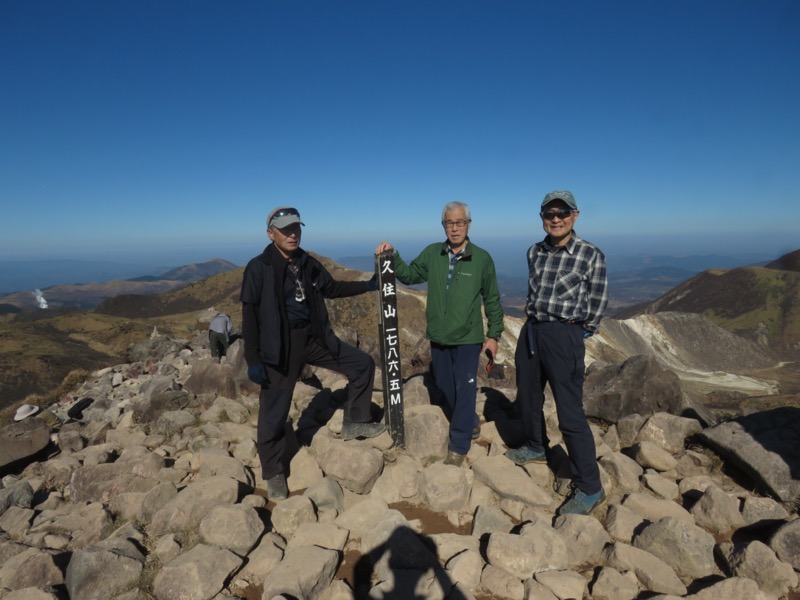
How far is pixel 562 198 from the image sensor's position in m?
4.88

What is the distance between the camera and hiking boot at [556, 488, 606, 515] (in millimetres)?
5090

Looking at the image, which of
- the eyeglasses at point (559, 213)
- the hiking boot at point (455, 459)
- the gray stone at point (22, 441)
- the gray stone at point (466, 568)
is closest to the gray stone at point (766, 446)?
the hiking boot at point (455, 459)

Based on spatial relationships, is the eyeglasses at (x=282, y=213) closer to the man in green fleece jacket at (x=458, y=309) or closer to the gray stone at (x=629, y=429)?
the man in green fleece jacket at (x=458, y=309)

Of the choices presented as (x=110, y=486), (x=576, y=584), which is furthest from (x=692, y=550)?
(x=110, y=486)

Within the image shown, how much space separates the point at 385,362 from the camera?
654cm

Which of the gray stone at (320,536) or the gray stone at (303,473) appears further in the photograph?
the gray stone at (303,473)

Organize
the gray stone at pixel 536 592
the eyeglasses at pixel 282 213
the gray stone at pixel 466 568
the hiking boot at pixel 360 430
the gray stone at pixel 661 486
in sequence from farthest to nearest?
the hiking boot at pixel 360 430, the gray stone at pixel 661 486, the eyeglasses at pixel 282 213, the gray stone at pixel 466 568, the gray stone at pixel 536 592

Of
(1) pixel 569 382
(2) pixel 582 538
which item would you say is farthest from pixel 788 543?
(1) pixel 569 382

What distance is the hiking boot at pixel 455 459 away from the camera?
6.21 meters

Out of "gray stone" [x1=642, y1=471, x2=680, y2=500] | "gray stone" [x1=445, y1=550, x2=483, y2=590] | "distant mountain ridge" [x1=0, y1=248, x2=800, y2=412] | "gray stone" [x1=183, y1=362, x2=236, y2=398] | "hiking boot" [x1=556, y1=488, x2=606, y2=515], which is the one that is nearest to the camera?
"gray stone" [x1=445, y1=550, x2=483, y2=590]

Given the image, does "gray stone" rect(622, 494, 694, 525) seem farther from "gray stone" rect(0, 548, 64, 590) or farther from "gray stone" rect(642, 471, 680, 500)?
"gray stone" rect(0, 548, 64, 590)

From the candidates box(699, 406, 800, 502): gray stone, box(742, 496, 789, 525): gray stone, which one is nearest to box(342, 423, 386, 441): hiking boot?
box(742, 496, 789, 525): gray stone

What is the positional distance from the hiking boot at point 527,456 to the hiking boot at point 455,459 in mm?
702

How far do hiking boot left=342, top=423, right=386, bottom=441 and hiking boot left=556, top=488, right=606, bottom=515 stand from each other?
2800 mm
